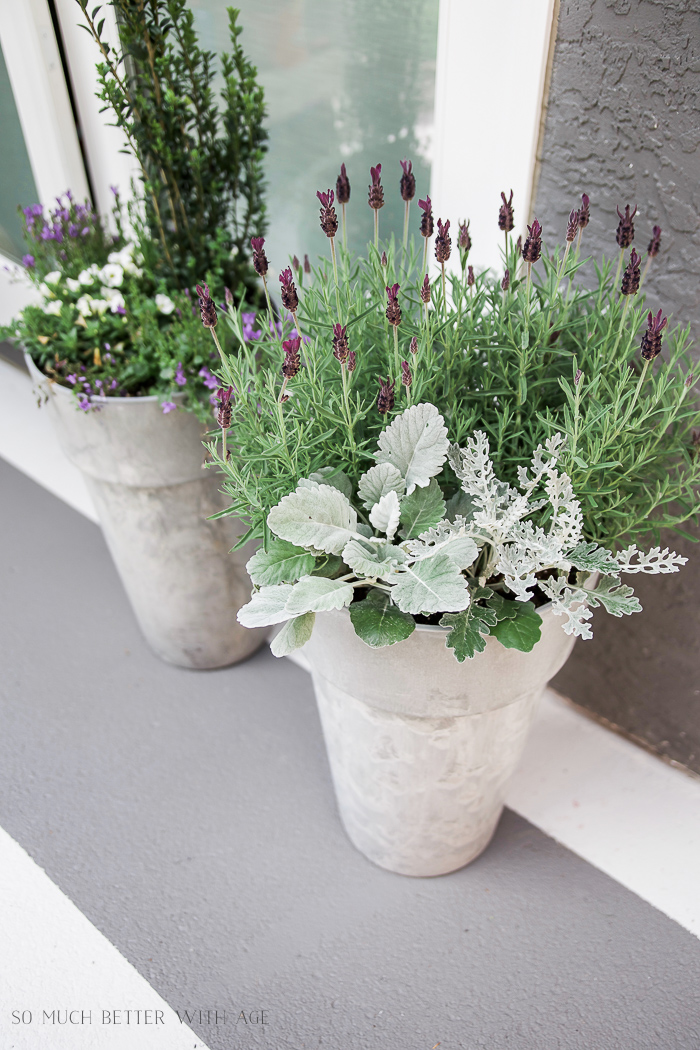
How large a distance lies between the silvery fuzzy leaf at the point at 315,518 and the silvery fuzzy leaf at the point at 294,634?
8cm

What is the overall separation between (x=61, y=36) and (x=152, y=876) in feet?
5.70

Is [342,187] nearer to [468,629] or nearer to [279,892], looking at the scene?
[468,629]

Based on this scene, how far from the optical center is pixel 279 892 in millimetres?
1308

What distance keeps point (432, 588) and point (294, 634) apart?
0.55 feet

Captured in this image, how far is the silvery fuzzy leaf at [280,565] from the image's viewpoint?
3.02 ft

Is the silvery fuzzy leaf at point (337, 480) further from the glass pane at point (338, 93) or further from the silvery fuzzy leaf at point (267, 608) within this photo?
the glass pane at point (338, 93)

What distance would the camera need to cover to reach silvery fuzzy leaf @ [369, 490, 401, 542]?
0.88 metres

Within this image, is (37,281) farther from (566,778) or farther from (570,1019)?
(570,1019)

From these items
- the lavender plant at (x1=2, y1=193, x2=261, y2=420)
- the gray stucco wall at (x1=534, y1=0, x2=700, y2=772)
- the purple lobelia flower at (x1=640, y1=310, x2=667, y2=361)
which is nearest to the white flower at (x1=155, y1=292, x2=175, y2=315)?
the lavender plant at (x1=2, y1=193, x2=261, y2=420)

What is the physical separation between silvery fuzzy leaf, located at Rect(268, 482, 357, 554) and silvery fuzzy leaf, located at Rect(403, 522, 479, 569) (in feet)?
0.25

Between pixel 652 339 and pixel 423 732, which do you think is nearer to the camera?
pixel 652 339

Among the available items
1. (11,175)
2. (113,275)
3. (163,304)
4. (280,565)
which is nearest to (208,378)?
(163,304)

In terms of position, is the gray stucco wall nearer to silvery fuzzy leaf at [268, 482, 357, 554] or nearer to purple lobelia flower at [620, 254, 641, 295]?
purple lobelia flower at [620, 254, 641, 295]

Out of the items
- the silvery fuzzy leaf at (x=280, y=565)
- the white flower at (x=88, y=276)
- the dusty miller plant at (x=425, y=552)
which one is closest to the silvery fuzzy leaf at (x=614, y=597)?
the dusty miller plant at (x=425, y=552)
